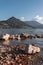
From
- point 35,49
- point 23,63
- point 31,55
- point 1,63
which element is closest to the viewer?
point 1,63

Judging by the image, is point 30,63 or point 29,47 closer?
point 30,63

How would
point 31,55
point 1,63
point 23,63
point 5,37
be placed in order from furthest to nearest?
point 5,37 < point 31,55 < point 23,63 < point 1,63

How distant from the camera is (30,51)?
23391 mm

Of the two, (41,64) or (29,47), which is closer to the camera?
(41,64)

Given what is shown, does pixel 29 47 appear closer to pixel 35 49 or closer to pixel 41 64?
pixel 35 49

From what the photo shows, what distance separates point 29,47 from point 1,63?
22.7 feet

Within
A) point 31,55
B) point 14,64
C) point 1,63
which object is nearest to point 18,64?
point 14,64

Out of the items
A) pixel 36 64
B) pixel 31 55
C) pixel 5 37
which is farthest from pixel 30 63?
pixel 5 37

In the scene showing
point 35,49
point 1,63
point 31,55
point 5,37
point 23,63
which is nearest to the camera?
point 1,63

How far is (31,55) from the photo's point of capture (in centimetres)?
2314

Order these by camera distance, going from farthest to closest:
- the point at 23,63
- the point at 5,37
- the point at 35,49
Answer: the point at 5,37, the point at 35,49, the point at 23,63

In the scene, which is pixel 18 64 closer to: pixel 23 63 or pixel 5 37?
pixel 23 63

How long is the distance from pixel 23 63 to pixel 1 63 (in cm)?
225

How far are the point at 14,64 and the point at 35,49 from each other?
25.2ft
